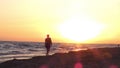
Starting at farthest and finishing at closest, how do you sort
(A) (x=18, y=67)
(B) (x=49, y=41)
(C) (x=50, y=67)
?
(B) (x=49, y=41) → (A) (x=18, y=67) → (C) (x=50, y=67)

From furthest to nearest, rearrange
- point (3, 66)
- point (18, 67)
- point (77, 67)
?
point (3, 66) → point (18, 67) → point (77, 67)

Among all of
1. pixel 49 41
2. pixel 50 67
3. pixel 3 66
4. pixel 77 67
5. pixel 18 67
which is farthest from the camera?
pixel 49 41

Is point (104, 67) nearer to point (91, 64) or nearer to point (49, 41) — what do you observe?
point (91, 64)

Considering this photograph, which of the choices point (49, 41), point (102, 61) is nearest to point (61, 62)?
point (102, 61)

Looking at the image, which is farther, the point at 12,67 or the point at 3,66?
the point at 3,66

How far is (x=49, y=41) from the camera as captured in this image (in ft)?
78.4

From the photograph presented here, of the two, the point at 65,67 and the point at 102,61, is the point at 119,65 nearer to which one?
the point at 102,61

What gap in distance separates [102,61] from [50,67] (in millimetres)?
3465

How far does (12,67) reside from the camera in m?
17.8

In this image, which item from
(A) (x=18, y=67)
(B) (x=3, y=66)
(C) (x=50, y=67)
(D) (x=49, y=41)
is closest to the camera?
(C) (x=50, y=67)

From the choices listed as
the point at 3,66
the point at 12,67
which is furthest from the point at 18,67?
the point at 3,66

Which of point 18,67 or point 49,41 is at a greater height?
point 49,41

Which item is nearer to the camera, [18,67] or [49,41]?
[18,67]

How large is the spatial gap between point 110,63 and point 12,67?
619cm
